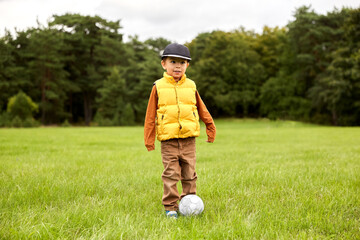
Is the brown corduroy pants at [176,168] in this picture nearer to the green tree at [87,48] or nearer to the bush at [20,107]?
the bush at [20,107]

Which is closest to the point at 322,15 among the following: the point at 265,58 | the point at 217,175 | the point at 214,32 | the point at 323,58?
the point at 323,58

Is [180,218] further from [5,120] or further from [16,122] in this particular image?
[5,120]

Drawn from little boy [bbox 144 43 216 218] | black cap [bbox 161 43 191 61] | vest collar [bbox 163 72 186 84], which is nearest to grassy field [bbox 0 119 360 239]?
little boy [bbox 144 43 216 218]

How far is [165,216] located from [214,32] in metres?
51.0

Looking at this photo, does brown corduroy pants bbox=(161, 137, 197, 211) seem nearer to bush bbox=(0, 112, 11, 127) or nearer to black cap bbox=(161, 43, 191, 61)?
black cap bbox=(161, 43, 191, 61)

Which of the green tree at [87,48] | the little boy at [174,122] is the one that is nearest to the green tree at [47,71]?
the green tree at [87,48]

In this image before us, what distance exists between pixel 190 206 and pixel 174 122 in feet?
3.16

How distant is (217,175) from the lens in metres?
5.00

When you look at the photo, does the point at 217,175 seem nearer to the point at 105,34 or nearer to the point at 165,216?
the point at 165,216

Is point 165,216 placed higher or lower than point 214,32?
lower

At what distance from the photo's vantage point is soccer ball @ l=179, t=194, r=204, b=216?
309 centimetres

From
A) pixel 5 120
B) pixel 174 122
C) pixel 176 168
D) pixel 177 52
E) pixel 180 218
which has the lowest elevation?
pixel 5 120

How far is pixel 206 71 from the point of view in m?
47.7

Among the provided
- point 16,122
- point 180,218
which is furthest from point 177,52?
point 16,122
